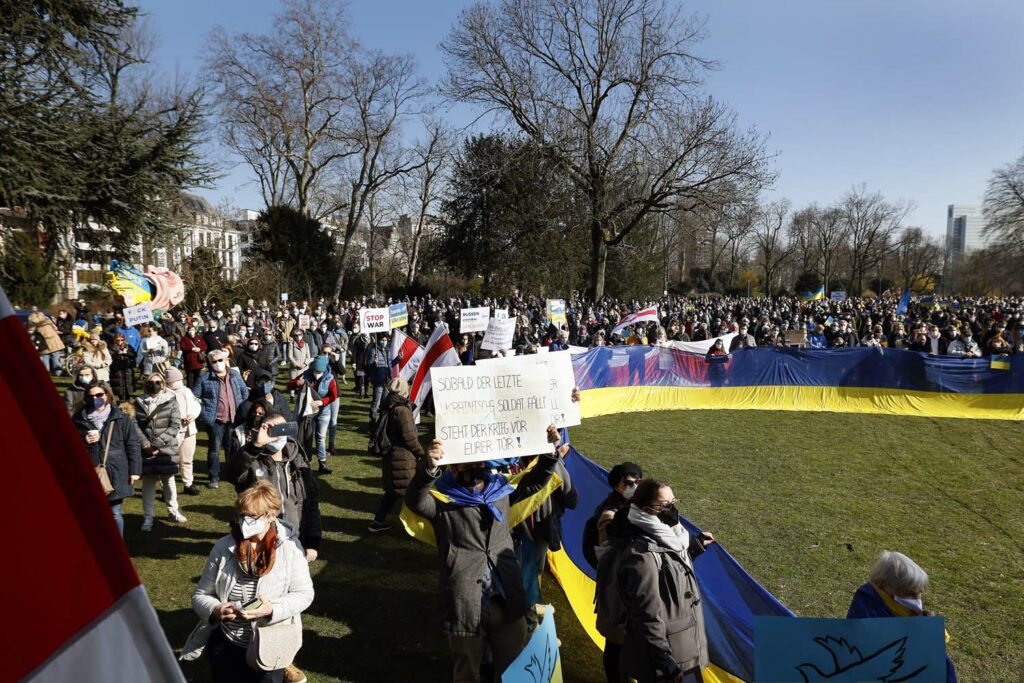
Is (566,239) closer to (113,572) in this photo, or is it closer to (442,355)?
(442,355)

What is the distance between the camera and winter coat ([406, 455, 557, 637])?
4070 mm

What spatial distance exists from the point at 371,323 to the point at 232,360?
12.2 ft

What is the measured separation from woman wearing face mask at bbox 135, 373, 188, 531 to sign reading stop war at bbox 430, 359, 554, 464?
180 inches

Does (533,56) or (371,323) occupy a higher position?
(533,56)

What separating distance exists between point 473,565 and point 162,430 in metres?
5.28

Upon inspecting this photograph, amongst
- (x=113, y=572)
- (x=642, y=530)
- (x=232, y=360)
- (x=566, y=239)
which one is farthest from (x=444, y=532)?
(x=566, y=239)

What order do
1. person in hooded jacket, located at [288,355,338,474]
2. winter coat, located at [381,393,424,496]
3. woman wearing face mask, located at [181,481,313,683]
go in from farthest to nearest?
1. person in hooded jacket, located at [288,355,338,474]
2. winter coat, located at [381,393,424,496]
3. woman wearing face mask, located at [181,481,313,683]

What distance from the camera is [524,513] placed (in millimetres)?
4738

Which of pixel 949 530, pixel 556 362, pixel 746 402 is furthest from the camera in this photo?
pixel 746 402

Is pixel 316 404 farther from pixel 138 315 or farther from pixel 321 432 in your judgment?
pixel 138 315

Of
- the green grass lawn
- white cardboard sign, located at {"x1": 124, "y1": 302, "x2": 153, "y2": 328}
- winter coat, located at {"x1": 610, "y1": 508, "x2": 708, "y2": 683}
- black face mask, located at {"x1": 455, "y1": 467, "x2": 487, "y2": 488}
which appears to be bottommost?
the green grass lawn

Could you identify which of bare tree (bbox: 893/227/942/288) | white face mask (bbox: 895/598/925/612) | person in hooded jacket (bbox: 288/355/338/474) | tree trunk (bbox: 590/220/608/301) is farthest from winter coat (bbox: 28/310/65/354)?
bare tree (bbox: 893/227/942/288)

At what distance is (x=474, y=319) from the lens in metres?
15.7

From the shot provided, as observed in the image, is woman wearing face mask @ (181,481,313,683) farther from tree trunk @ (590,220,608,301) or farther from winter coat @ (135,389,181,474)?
tree trunk @ (590,220,608,301)
